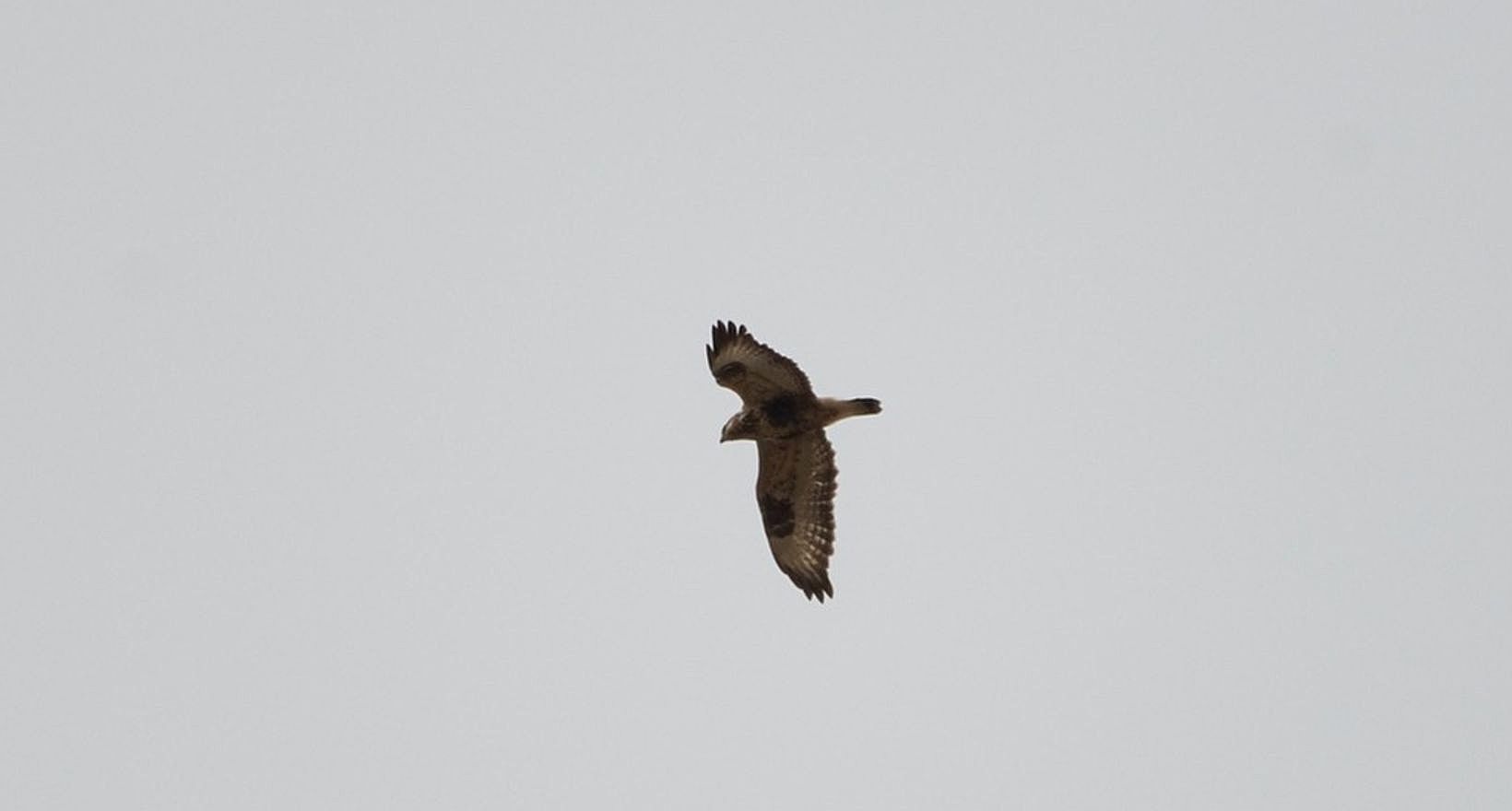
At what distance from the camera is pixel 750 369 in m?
17.5

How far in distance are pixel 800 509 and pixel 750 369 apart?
72.0 inches

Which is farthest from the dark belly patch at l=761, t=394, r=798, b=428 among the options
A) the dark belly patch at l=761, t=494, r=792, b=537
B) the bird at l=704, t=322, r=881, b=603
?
the dark belly patch at l=761, t=494, r=792, b=537

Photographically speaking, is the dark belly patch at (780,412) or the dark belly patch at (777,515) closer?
the dark belly patch at (780,412)

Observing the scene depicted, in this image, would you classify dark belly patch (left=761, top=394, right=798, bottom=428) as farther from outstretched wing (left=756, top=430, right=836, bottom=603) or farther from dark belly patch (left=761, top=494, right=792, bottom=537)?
dark belly patch (left=761, top=494, right=792, bottom=537)

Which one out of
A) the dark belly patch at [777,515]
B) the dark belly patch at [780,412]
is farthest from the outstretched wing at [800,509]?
the dark belly patch at [780,412]

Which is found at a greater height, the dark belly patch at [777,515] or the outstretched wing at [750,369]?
the outstretched wing at [750,369]

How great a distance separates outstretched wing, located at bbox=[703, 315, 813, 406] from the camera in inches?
687

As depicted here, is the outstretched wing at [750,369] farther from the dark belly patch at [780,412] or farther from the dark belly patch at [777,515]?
the dark belly patch at [777,515]

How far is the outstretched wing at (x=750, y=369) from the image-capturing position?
687 inches

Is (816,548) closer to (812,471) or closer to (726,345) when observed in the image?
(812,471)

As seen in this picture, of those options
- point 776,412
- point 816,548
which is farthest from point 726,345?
point 816,548

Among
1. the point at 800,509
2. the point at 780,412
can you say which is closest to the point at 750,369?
the point at 780,412

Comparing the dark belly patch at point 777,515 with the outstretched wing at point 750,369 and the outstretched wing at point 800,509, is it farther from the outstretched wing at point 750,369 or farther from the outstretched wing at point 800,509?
the outstretched wing at point 750,369

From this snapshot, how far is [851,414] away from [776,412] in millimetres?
730
